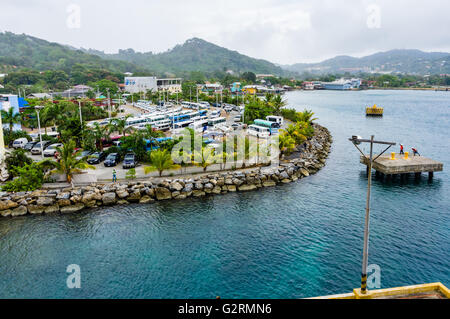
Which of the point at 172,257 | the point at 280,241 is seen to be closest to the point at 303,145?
the point at 280,241

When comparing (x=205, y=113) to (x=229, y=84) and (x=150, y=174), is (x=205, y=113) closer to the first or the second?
(x=150, y=174)

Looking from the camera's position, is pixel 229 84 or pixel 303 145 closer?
pixel 303 145

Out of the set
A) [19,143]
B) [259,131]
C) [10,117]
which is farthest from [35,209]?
[259,131]

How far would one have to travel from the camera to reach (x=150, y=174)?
30531 millimetres

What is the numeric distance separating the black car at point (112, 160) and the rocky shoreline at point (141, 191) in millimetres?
4763

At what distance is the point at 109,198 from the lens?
26.4 meters

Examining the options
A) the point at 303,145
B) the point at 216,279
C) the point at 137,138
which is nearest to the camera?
the point at 216,279

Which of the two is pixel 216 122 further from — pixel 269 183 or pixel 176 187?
pixel 176 187

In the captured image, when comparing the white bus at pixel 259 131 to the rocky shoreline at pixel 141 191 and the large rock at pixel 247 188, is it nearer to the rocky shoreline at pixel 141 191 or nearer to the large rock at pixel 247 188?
the rocky shoreline at pixel 141 191

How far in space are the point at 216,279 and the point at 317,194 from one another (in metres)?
15.3

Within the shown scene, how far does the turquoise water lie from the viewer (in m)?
16.8

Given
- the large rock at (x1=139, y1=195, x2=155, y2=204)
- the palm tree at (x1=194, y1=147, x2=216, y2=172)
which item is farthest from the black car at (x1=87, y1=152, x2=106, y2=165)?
the palm tree at (x1=194, y1=147, x2=216, y2=172)

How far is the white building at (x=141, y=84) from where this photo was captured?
114375mm

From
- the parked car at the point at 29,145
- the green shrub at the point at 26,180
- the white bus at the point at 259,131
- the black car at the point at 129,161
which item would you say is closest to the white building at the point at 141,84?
the white bus at the point at 259,131
